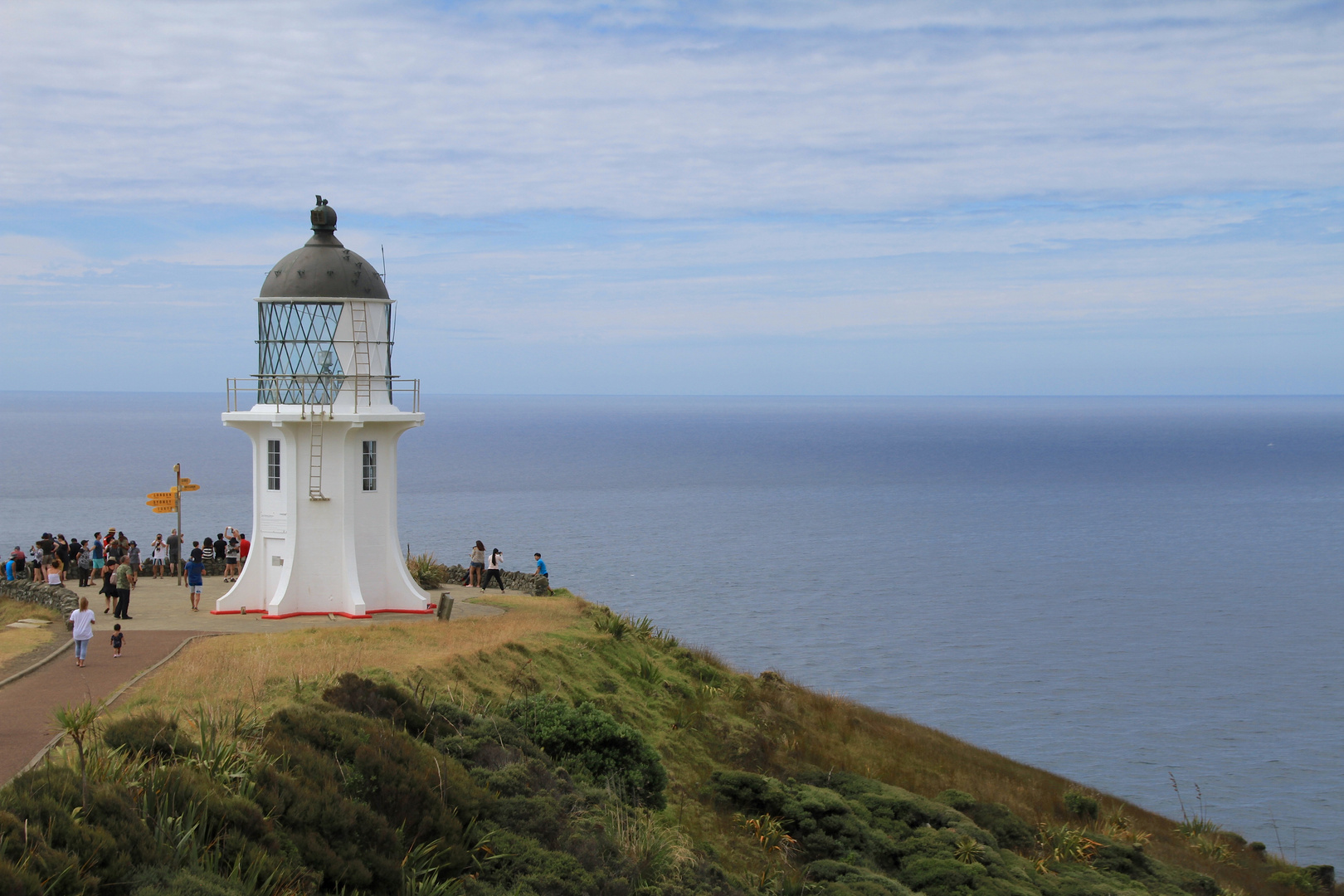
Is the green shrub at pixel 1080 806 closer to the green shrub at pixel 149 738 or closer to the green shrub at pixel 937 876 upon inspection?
the green shrub at pixel 937 876

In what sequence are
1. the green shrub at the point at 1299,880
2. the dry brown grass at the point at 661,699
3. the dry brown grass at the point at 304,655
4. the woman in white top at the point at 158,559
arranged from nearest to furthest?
1. the dry brown grass at the point at 304,655
2. the dry brown grass at the point at 661,699
3. the green shrub at the point at 1299,880
4. the woman in white top at the point at 158,559

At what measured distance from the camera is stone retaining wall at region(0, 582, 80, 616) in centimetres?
2373

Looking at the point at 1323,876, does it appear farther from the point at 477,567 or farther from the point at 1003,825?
the point at 477,567

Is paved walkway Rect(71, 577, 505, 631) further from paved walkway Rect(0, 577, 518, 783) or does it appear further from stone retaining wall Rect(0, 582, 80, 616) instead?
stone retaining wall Rect(0, 582, 80, 616)

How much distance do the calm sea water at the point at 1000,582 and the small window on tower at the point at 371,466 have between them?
18259 mm

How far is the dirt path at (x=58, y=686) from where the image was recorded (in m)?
13.7

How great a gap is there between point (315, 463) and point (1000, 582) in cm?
4384

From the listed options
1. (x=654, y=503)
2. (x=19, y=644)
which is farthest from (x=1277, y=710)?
(x=654, y=503)

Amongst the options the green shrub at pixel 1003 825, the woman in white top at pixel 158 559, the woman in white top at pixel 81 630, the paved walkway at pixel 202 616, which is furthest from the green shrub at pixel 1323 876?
the woman in white top at pixel 158 559

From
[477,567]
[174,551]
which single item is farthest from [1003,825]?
[174,551]

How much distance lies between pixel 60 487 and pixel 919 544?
78.9 metres

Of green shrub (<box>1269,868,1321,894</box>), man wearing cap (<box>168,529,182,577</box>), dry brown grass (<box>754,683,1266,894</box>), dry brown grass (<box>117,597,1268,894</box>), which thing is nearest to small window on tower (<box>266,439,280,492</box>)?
dry brown grass (<box>117,597,1268,894</box>)

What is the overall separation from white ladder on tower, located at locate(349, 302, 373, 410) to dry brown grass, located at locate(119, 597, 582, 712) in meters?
5.21

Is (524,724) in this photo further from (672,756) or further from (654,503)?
(654,503)
